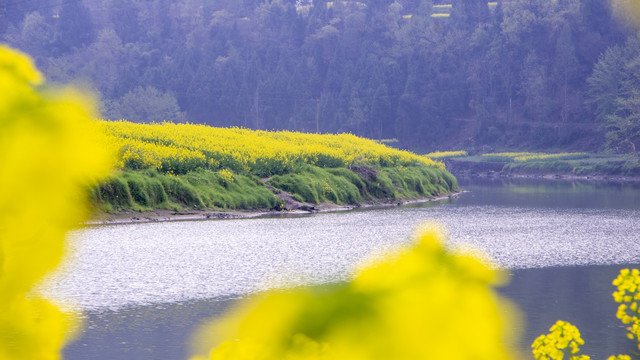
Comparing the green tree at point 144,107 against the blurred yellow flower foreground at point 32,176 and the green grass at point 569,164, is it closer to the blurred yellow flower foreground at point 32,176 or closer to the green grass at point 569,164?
the green grass at point 569,164

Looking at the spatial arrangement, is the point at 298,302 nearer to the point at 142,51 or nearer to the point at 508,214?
the point at 508,214

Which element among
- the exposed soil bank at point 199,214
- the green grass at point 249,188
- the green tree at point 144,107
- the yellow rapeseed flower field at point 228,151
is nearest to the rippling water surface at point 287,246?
the exposed soil bank at point 199,214

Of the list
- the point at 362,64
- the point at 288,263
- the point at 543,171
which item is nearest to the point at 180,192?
→ the point at 288,263

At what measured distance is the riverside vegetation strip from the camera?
74.8ft

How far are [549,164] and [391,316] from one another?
203 ft

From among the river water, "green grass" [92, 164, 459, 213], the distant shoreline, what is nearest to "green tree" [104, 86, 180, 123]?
the distant shoreline

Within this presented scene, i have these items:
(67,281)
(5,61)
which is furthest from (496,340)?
(67,281)

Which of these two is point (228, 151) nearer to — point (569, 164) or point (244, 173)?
point (244, 173)

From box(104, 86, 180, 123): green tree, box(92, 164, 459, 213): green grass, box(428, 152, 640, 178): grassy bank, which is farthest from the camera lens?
box(104, 86, 180, 123): green tree

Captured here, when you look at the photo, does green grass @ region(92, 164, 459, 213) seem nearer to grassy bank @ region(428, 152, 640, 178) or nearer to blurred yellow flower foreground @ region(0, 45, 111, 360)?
blurred yellow flower foreground @ region(0, 45, 111, 360)

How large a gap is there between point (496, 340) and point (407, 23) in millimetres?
95170

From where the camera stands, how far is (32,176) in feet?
4.27

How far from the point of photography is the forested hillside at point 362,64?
79375mm

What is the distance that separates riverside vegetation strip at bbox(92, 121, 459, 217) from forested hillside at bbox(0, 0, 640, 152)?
3782 cm
